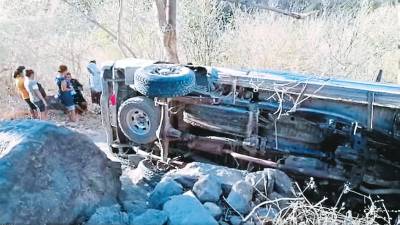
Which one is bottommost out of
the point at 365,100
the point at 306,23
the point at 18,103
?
the point at 18,103

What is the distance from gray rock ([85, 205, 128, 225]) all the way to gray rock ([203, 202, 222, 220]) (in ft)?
2.31

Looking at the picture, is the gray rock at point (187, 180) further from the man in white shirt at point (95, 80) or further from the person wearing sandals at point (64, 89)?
the man in white shirt at point (95, 80)

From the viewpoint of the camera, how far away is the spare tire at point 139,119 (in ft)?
17.5

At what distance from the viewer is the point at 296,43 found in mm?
11047

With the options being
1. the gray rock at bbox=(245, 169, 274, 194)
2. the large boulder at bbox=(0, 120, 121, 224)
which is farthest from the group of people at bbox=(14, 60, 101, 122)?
the gray rock at bbox=(245, 169, 274, 194)

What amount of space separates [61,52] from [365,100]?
391 inches

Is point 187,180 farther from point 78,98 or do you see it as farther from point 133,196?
point 78,98

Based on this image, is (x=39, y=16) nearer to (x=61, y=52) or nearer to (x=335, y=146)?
(x=61, y=52)

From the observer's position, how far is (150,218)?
347cm

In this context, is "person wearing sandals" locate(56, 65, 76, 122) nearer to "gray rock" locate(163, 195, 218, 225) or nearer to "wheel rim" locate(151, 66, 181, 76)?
"wheel rim" locate(151, 66, 181, 76)

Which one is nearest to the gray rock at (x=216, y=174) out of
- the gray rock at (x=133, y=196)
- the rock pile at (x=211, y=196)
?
the rock pile at (x=211, y=196)

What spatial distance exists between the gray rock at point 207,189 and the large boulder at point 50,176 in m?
0.77

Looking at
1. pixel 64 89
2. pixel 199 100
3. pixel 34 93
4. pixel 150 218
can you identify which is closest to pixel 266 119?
pixel 199 100

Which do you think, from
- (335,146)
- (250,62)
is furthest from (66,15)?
(335,146)
